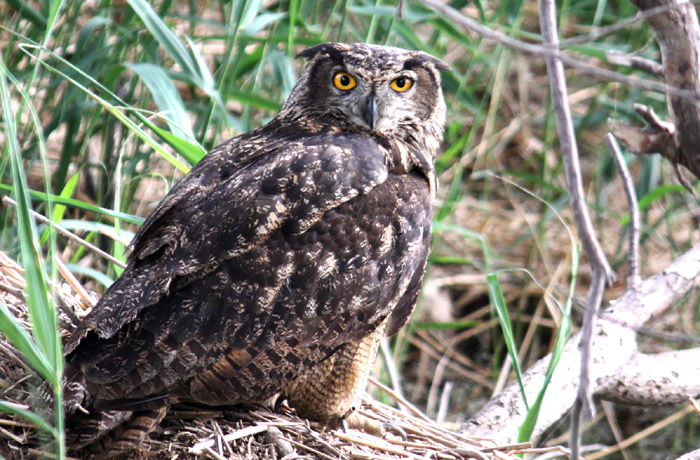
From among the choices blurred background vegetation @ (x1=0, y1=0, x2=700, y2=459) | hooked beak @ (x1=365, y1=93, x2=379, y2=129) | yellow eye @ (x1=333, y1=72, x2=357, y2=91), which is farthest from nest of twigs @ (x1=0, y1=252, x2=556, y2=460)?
yellow eye @ (x1=333, y1=72, x2=357, y2=91)

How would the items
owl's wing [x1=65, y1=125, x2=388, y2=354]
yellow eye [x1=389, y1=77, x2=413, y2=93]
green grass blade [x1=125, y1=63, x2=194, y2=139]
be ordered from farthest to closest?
1. yellow eye [x1=389, y1=77, x2=413, y2=93]
2. green grass blade [x1=125, y1=63, x2=194, y2=139]
3. owl's wing [x1=65, y1=125, x2=388, y2=354]

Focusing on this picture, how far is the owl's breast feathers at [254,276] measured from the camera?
76.6 inches

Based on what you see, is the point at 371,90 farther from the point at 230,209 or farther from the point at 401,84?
the point at 230,209

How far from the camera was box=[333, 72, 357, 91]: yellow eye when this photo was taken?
265cm

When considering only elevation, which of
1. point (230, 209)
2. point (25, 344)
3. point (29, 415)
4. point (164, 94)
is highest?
point (164, 94)

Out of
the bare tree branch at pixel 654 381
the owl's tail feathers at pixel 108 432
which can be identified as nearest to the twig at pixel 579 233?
the owl's tail feathers at pixel 108 432

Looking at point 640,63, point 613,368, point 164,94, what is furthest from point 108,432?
point 613,368

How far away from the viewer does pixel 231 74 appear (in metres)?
2.64

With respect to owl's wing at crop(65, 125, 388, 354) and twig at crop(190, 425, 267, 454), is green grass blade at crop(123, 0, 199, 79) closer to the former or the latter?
owl's wing at crop(65, 125, 388, 354)

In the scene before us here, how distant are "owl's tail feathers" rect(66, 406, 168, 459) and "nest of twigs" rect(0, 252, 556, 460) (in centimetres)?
6

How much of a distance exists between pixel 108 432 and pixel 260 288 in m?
0.50

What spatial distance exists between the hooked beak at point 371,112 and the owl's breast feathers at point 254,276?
246 millimetres

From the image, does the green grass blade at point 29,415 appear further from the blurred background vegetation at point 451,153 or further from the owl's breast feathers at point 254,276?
the blurred background vegetation at point 451,153

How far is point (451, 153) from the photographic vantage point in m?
3.35
